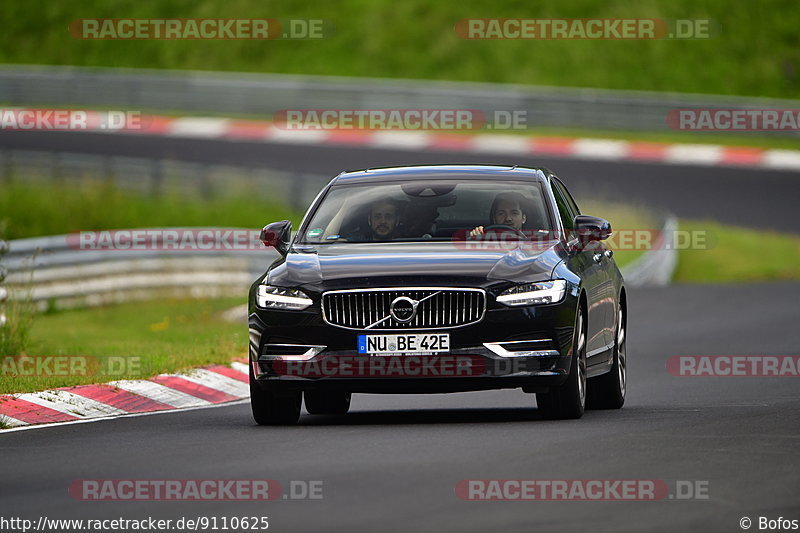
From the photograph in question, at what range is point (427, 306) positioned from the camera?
1076 cm

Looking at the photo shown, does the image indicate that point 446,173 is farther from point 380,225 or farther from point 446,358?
point 446,358

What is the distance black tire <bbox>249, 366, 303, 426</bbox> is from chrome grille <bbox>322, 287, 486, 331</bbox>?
2.46 ft

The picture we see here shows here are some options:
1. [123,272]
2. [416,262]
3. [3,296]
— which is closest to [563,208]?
[416,262]

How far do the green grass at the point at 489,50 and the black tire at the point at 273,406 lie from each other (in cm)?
3434

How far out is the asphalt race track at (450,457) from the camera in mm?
7598

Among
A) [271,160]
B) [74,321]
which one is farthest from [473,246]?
[271,160]

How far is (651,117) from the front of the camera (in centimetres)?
4028

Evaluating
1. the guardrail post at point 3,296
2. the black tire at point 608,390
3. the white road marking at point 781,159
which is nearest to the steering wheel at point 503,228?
the black tire at point 608,390

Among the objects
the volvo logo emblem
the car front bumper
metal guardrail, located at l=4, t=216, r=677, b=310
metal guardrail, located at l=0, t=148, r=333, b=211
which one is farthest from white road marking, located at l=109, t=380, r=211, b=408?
metal guardrail, located at l=0, t=148, r=333, b=211

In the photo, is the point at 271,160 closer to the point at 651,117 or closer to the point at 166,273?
the point at 651,117

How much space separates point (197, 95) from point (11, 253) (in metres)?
21.9

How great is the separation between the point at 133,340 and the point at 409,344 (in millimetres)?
9113

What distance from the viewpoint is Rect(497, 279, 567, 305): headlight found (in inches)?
424

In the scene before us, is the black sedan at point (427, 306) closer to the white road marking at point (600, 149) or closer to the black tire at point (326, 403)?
the black tire at point (326, 403)
